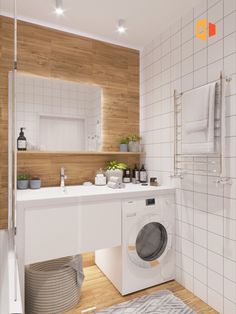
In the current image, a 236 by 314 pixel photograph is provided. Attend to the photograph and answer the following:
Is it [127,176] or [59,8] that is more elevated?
[59,8]

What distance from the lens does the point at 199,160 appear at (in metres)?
1.82

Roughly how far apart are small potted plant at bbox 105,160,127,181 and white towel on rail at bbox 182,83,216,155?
736mm

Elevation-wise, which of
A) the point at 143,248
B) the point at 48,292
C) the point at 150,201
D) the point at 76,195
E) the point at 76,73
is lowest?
the point at 48,292

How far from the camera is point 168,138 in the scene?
2164 mm

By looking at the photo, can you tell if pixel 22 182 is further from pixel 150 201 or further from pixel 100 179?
pixel 150 201

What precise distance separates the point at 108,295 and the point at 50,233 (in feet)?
2.64

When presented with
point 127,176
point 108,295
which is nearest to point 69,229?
point 108,295

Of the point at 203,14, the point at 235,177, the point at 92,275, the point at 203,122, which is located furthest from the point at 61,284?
the point at 203,14

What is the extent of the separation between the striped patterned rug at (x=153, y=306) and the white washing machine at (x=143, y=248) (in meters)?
0.11

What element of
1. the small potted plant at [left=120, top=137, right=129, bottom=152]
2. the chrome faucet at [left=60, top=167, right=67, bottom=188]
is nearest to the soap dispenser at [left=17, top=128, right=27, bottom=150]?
the chrome faucet at [left=60, top=167, right=67, bottom=188]

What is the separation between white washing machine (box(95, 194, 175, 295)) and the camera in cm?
182

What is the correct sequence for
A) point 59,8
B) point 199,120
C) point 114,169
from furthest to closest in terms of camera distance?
point 114,169, point 59,8, point 199,120

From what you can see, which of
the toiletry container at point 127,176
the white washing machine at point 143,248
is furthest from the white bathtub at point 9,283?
the toiletry container at point 127,176

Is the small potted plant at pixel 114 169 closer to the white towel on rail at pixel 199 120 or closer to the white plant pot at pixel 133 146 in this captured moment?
the white plant pot at pixel 133 146
